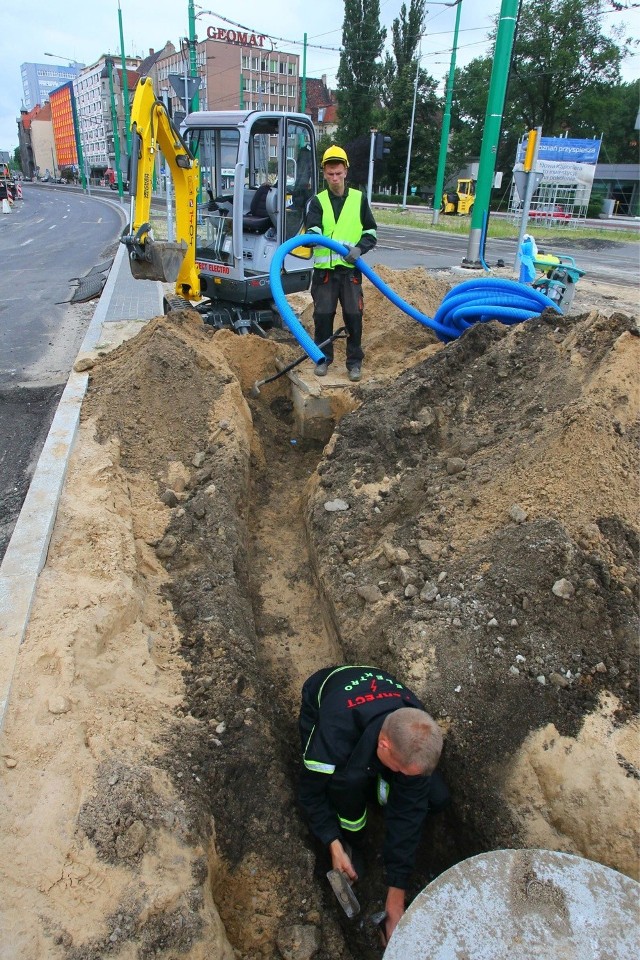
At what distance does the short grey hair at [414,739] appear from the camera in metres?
2.38

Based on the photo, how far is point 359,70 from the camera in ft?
166

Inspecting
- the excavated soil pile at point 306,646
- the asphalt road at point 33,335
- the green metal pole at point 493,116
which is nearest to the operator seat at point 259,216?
the asphalt road at point 33,335

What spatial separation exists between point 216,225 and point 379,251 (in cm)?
1198

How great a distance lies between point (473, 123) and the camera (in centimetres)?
5041

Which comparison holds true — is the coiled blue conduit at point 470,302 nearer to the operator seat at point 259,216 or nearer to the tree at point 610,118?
the operator seat at point 259,216

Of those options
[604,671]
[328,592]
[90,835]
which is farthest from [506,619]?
[90,835]

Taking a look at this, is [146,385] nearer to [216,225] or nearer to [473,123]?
[216,225]

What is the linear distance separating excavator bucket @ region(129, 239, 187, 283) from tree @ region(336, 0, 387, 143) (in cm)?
4945

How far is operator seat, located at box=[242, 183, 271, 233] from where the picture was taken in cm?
802

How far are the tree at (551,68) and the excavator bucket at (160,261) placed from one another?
44.2 meters

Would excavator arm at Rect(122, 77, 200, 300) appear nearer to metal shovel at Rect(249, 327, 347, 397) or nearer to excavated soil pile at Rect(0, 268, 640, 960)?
metal shovel at Rect(249, 327, 347, 397)

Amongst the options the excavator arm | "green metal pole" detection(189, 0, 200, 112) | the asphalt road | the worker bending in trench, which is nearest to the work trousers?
the excavator arm

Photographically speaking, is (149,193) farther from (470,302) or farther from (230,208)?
(470,302)

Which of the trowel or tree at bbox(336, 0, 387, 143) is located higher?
tree at bbox(336, 0, 387, 143)
